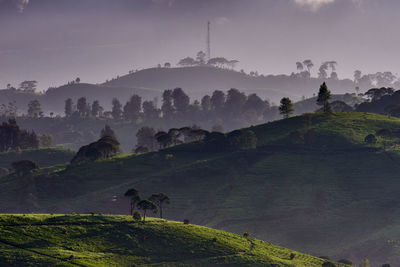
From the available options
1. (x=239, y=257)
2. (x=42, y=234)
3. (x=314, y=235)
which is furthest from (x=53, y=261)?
(x=314, y=235)

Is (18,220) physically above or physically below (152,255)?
above

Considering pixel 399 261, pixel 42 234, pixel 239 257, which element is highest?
pixel 42 234

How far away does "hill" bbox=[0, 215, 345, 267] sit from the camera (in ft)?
347

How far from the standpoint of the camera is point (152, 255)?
4648 inches

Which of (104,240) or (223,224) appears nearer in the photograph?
(104,240)

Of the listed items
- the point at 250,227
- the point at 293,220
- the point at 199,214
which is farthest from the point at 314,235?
the point at 199,214

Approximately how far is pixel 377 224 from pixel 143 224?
97771 millimetres

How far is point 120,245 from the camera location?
118 meters

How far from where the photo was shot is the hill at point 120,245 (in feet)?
347

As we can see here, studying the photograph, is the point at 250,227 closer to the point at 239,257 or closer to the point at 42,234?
the point at 239,257

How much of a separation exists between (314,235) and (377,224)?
23758 mm

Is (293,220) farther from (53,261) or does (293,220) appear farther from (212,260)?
(53,261)

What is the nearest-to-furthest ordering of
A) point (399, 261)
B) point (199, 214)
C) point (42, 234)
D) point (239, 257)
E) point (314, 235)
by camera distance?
point (42, 234), point (239, 257), point (399, 261), point (314, 235), point (199, 214)

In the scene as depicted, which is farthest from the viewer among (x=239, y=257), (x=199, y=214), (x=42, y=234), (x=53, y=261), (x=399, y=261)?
(x=199, y=214)
